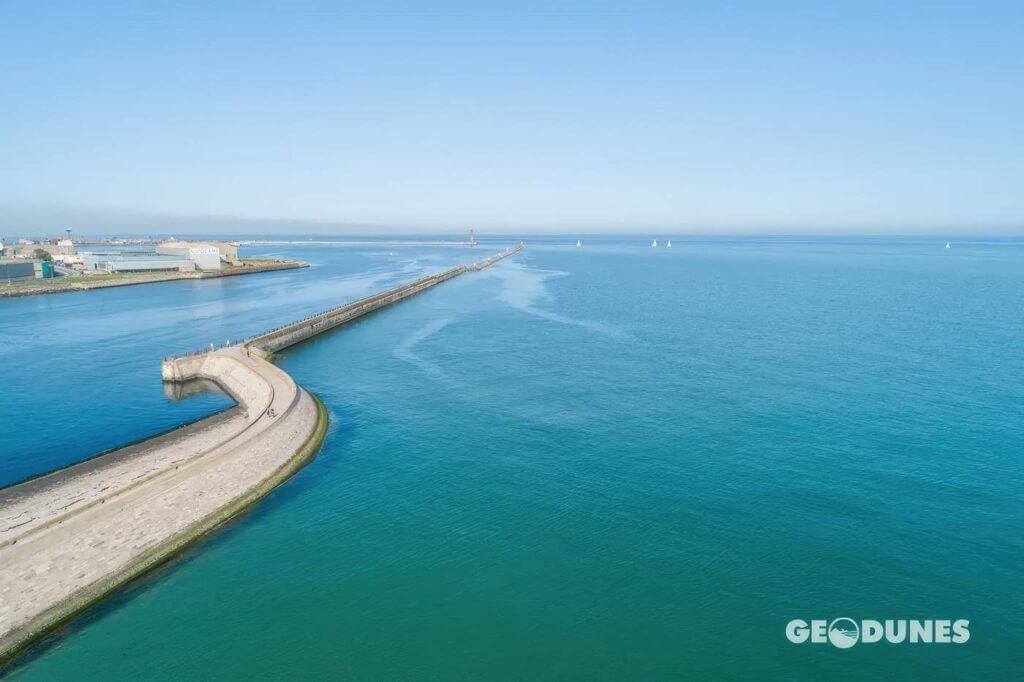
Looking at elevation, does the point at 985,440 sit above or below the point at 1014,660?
above

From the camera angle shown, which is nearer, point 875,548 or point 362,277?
point 875,548

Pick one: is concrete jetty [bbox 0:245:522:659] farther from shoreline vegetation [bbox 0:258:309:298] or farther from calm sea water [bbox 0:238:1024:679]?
shoreline vegetation [bbox 0:258:309:298]

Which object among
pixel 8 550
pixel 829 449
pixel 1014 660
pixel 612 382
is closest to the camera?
pixel 1014 660

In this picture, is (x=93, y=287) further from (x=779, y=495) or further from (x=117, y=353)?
(x=779, y=495)

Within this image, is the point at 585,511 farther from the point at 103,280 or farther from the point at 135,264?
the point at 135,264

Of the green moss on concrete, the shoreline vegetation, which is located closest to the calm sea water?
the green moss on concrete

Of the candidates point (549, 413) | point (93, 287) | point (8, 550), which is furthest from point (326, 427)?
point (93, 287)

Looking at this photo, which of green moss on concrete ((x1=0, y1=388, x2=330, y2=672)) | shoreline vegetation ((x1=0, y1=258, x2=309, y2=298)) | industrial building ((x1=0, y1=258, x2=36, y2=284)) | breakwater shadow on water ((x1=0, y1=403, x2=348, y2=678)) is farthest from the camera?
industrial building ((x1=0, y1=258, x2=36, y2=284))
